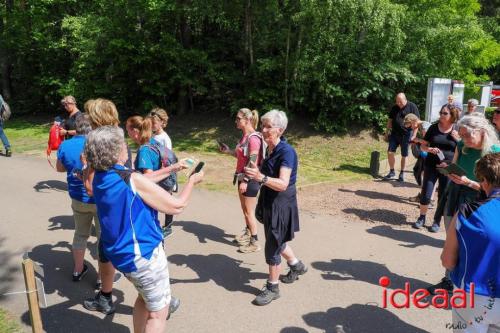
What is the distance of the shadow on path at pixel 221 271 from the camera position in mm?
4398

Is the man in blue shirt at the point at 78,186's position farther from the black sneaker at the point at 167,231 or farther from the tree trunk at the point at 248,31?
the tree trunk at the point at 248,31

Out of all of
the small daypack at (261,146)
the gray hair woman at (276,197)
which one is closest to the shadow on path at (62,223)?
the small daypack at (261,146)

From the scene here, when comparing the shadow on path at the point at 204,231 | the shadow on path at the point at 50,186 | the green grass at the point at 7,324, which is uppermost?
the green grass at the point at 7,324

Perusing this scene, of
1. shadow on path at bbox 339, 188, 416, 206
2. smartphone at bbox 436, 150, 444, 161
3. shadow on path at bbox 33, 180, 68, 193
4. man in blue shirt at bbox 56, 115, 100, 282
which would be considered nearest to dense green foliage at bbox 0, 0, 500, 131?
shadow on path at bbox 339, 188, 416, 206

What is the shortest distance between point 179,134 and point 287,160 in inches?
413

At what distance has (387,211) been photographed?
6.72m

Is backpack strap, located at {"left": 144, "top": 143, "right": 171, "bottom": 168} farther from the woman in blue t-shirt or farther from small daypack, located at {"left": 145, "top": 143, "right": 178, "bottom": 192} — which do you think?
the woman in blue t-shirt

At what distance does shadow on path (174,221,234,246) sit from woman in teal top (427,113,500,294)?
2.70 meters

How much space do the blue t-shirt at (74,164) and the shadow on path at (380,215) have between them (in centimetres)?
412

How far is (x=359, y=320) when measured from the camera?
3.70 meters

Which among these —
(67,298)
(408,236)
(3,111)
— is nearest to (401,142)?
(408,236)

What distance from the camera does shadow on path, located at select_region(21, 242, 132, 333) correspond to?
12.0 ft

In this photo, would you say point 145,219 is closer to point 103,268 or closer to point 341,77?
point 103,268

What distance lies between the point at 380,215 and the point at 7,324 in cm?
510
